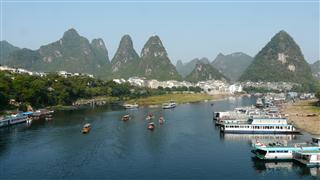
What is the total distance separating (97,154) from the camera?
1937 inches

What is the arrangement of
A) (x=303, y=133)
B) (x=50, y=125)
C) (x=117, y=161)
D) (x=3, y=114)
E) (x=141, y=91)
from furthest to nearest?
(x=141, y=91) < (x=3, y=114) < (x=50, y=125) < (x=303, y=133) < (x=117, y=161)

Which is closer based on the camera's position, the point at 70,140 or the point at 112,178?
the point at 112,178

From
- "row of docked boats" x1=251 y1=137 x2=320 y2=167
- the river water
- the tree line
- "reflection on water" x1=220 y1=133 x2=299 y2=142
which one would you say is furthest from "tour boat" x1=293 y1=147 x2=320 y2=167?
the tree line

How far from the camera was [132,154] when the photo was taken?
49250 millimetres

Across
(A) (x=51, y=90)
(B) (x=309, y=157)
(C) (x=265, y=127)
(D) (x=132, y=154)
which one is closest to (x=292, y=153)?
(B) (x=309, y=157)

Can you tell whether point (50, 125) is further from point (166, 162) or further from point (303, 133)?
point (303, 133)

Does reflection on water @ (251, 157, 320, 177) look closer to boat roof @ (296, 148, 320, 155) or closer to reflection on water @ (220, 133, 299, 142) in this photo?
boat roof @ (296, 148, 320, 155)

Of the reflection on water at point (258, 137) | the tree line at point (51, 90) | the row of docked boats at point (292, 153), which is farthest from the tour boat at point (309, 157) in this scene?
the tree line at point (51, 90)

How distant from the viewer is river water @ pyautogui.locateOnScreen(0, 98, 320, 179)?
133 feet

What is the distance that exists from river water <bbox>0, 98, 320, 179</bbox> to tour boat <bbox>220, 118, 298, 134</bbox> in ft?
5.79

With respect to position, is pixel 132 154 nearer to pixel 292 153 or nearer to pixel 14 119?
pixel 292 153

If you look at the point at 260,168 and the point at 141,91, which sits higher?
the point at 141,91

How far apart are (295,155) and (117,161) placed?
19065 mm

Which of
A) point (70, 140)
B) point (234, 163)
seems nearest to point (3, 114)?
point (70, 140)
